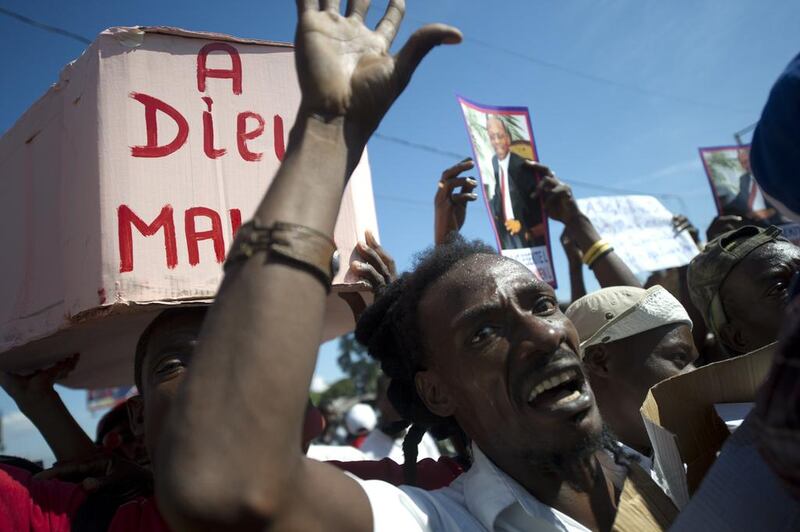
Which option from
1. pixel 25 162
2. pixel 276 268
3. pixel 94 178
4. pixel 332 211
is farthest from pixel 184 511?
pixel 25 162

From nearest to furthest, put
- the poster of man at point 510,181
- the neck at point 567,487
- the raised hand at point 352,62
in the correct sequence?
the raised hand at point 352,62 < the neck at point 567,487 < the poster of man at point 510,181

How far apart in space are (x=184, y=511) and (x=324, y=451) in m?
2.77

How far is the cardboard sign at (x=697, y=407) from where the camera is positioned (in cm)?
143

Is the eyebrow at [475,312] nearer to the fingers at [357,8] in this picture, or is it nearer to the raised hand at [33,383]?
the fingers at [357,8]

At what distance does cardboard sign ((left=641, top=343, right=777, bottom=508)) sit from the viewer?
1.43 metres

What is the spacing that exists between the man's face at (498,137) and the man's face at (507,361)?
1.57 metres

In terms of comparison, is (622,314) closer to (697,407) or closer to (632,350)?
(632,350)

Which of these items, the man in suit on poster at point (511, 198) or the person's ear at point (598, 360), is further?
the man in suit on poster at point (511, 198)

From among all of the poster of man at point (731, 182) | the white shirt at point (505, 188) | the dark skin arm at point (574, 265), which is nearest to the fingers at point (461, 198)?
the white shirt at point (505, 188)

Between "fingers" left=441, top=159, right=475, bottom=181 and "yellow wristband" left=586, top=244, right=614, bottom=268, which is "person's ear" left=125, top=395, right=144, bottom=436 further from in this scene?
"yellow wristband" left=586, top=244, right=614, bottom=268

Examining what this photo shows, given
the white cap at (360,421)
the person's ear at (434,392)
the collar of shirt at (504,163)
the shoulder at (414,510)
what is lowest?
the white cap at (360,421)

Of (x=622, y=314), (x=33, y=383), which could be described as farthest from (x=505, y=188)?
(x=33, y=383)

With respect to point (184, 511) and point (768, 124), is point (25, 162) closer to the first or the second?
point (184, 511)

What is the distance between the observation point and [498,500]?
1.41 m
